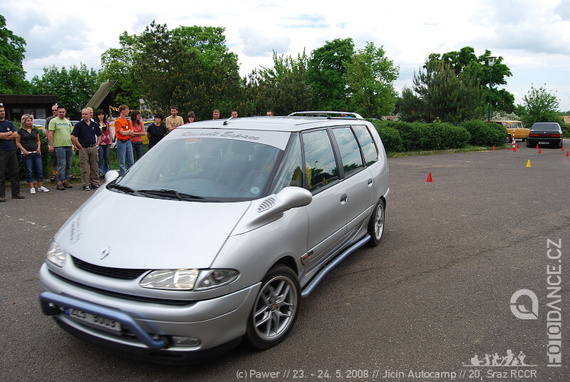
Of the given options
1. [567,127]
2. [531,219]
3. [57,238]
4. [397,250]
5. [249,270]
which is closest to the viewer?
[249,270]

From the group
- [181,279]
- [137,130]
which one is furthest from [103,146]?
[181,279]

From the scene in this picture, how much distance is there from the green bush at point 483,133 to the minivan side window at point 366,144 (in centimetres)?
2459

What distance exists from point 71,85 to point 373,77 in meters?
56.8

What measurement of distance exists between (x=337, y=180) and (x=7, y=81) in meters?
51.1

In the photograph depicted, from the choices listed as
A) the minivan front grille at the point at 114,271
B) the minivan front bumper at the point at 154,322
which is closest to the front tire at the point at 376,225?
the minivan front bumper at the point at 154,322

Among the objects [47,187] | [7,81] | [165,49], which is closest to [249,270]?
[47,187]

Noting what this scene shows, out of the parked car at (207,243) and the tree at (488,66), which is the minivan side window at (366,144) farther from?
the tree at (488,66)

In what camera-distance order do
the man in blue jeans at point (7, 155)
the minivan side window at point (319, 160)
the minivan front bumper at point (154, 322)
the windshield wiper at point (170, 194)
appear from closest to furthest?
the minivan front bumper at point (154, 322) < the windshield wiper at point (170, 194) < the minivan side window at point (319, 160) < the man in blue jeans at point (7, 155)

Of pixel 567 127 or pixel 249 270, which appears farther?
pixel 567 127

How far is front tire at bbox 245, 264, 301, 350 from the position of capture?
322cm

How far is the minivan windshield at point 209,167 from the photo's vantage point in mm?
3660

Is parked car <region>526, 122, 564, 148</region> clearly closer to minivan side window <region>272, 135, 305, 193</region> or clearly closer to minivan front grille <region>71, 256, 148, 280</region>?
minivan side window <region>272, 135, 305, 193</region>

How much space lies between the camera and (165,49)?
2094 centimetres

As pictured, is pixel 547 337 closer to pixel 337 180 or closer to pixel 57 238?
pixel 337 180
